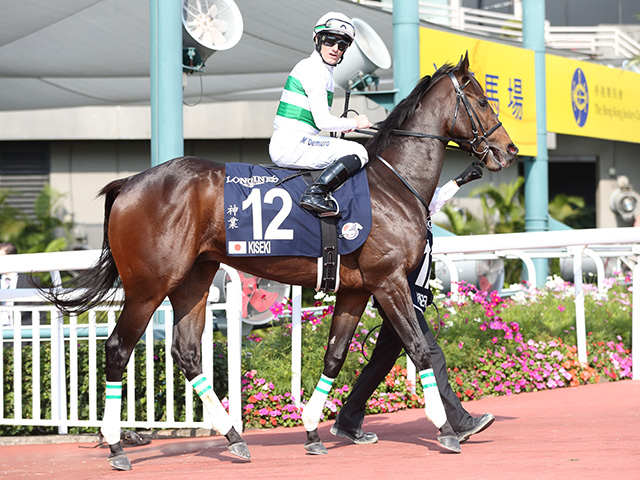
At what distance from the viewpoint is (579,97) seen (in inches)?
543

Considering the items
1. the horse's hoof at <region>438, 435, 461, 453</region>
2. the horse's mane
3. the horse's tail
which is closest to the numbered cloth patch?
the horse's mane

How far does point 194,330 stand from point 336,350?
30.8 inches

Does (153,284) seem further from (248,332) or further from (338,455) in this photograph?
(248,332)

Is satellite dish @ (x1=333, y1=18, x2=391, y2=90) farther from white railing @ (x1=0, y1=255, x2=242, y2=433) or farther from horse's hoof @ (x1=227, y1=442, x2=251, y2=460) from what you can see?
horse's hoof @ (x1=227, y1=442, x2=251, y2=460)

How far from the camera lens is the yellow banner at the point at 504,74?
982cm

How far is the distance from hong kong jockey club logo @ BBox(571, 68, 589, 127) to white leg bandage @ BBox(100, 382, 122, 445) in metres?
10.7

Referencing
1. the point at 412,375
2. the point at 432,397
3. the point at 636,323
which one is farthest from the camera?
the point at 636,323

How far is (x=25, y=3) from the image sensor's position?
31.1 feet

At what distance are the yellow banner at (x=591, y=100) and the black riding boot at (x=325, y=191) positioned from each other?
29.4ft

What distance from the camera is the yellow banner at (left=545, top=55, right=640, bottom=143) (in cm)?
1286

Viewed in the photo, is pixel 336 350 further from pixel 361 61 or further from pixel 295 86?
pixel 361 61

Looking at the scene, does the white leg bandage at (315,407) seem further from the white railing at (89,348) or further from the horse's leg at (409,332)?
the white railing at (89,348)

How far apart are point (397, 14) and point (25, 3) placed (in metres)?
4.12

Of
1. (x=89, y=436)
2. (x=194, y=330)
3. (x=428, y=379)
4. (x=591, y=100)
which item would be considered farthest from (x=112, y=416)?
(x=591, y=100)
